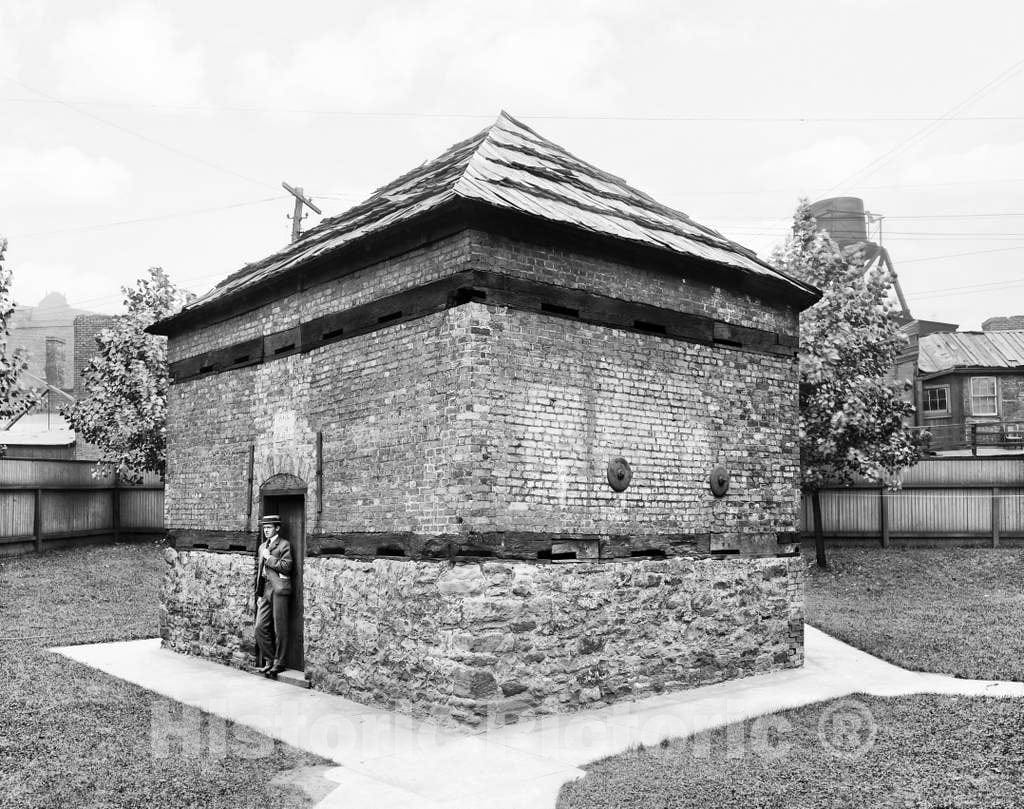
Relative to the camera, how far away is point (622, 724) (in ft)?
30.9

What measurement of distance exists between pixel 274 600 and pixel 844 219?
41.6 metres

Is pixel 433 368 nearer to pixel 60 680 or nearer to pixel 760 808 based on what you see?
pixel 760 808

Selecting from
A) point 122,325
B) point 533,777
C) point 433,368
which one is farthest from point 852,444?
point 122,325

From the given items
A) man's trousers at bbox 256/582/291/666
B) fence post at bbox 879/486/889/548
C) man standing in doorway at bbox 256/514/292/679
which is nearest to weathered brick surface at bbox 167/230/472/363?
man standing in doorway at bbox 256/514/292/679

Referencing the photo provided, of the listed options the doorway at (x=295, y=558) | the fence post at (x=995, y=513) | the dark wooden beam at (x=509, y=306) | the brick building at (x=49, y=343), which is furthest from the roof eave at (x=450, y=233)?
the fence post at (x=995, y=513)

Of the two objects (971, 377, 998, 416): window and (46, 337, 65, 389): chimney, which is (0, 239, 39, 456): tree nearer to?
(46, 337, 65, 389): chimney

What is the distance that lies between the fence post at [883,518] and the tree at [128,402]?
17.4 meters

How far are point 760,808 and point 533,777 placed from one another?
1816mm

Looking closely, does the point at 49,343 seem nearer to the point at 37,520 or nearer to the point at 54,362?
the point at 54,362

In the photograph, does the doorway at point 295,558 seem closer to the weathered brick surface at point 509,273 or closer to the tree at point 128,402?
the weathered brick surface at point 509,273

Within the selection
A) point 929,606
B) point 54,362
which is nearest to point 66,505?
point 929,606

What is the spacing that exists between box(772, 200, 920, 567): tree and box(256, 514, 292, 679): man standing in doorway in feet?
40.7

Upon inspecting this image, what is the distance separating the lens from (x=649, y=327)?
11172 millimetres

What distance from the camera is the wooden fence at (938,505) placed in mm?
22984
